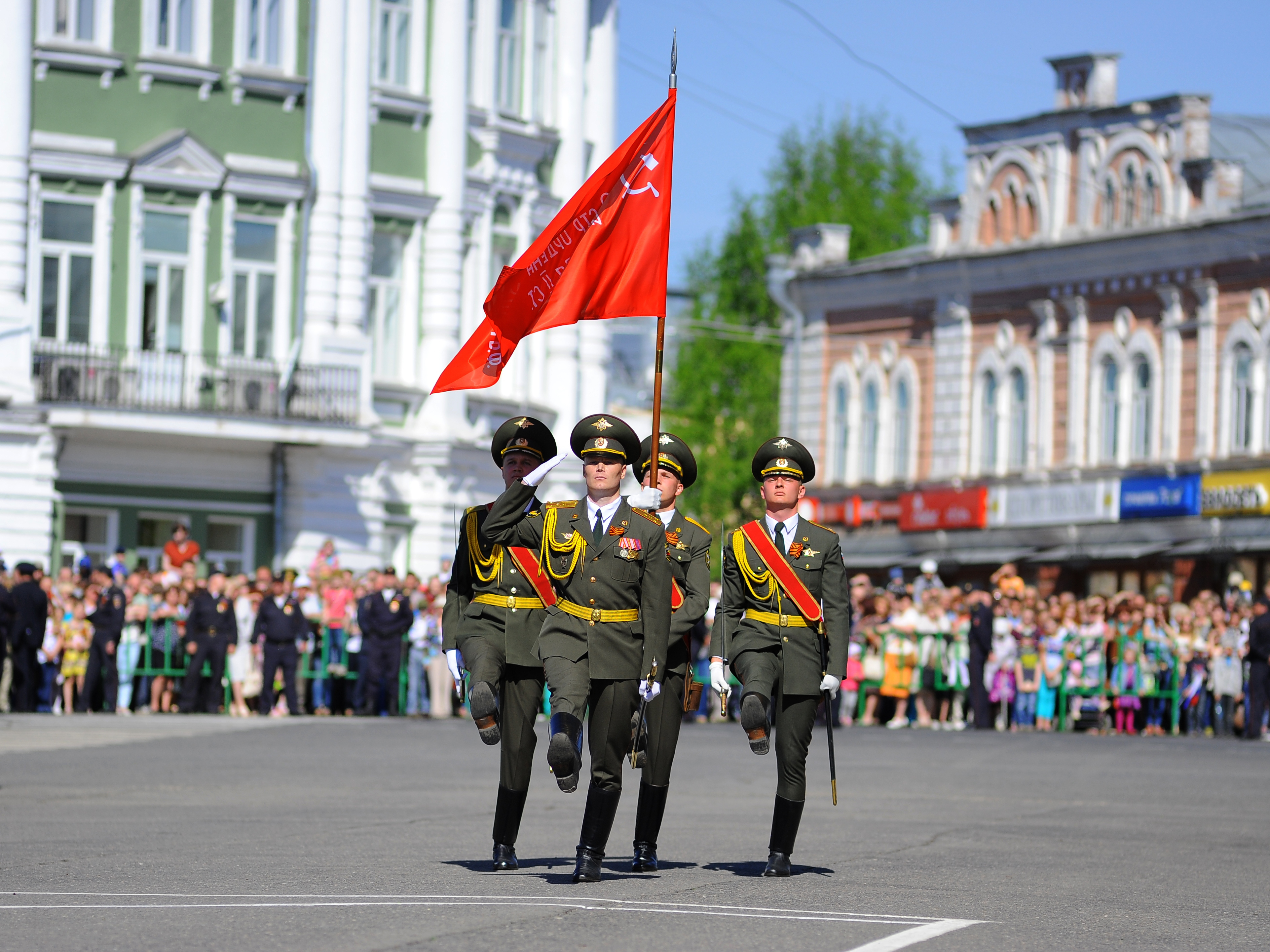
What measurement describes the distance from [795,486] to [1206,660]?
20.1 metres

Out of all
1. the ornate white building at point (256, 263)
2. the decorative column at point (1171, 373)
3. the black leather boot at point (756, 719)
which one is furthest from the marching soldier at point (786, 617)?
the decorative column at point (1171, 373)

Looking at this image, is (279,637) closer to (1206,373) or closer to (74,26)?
(74,26)

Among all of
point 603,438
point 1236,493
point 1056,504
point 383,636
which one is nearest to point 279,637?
point 383,636

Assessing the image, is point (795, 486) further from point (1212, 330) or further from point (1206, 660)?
point (1212, 330)

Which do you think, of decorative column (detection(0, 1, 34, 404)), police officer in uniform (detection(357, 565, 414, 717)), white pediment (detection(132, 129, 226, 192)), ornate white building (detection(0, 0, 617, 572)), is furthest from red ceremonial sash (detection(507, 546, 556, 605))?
white pediment (detection(132, 129, 226, 192))

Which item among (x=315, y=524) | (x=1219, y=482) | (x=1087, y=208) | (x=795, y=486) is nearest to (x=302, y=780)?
(x=795, y=486)

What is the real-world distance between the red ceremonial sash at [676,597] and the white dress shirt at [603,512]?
88 cm

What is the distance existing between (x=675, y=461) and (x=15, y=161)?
2332cm

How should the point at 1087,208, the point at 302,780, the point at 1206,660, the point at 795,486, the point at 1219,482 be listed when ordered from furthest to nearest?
the point at 1087,208
the point at 1219,482
the point at 1206,660
the point at 302,780
the point at 795,486

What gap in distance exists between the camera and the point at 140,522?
34.5 metres

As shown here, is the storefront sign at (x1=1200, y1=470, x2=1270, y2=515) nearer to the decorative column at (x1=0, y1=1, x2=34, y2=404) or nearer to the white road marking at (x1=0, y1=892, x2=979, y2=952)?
the decorative column at (x1=0, y1=1, x2=34, y2=404)

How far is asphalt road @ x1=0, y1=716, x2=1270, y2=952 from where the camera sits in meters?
9.39

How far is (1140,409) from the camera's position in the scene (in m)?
Answer: 48.8

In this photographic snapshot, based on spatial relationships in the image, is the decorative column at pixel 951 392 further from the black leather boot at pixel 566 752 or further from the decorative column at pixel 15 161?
the black leather boot at pixel 566 752
